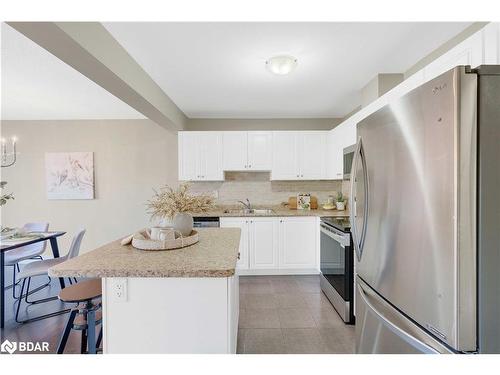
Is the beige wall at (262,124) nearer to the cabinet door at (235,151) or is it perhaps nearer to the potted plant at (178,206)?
the cabinet door at (235,151)

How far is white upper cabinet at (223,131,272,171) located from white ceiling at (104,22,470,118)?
25.6 inches

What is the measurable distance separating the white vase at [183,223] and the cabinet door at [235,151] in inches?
87.1

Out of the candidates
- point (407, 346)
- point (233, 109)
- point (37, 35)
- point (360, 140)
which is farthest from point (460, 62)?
point (233, 109)

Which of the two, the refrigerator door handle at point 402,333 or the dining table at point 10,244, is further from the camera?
the dining table at point 10,244

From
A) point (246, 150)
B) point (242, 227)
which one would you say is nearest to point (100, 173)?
point (246, 150)

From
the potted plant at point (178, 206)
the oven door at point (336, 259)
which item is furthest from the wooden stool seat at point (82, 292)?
the oven door at point (336, 259)

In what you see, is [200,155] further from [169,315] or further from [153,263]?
[169,315]

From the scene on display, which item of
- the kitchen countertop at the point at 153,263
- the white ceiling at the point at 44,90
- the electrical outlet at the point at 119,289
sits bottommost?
the electrical outlet at the point at 119,289

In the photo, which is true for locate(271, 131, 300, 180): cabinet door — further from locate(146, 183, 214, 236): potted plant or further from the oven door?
locate(146, 183, 214, 236): potted plant

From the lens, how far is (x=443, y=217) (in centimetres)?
98

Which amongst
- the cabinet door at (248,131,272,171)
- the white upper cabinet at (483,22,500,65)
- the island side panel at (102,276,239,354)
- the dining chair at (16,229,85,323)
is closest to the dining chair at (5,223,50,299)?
the dining chair at (16,229,85,323)

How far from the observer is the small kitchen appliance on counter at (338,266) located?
8.02 ft

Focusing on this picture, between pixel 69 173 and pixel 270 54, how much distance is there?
4.07 m

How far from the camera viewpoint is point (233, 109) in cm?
394
